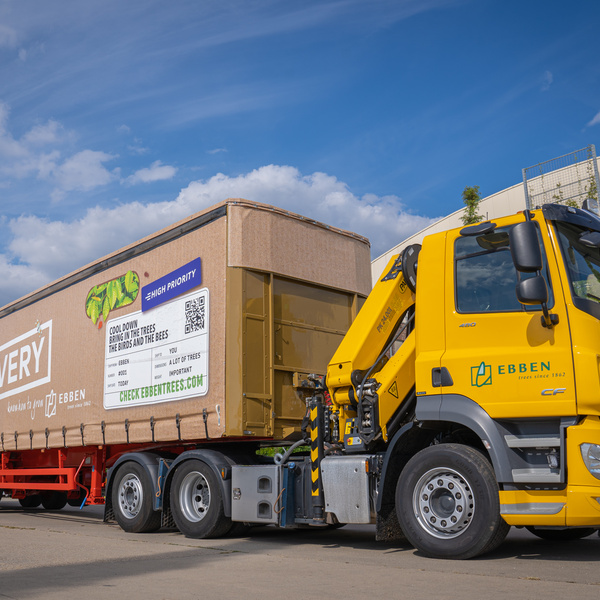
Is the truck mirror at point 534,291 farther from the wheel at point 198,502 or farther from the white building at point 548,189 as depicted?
the white building at point 548,189

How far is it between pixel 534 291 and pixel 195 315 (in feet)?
14.0

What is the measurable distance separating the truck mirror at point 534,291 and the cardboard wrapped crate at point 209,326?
343 centimetres

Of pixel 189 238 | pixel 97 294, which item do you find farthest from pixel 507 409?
pixel 97 294

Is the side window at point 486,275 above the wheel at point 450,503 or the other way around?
above

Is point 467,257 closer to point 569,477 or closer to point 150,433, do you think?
point 569,477

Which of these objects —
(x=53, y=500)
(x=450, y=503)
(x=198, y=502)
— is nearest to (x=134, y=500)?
(x=198, y=502)

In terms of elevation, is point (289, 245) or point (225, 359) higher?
point (289, 245)

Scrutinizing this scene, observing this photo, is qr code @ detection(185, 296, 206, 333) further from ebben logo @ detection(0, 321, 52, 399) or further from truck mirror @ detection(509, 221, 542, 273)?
ebben logo @ detection(0, 321, 52, 399)

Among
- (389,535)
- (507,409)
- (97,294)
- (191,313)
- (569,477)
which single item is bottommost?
(389,535)

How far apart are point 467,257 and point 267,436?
124 inches

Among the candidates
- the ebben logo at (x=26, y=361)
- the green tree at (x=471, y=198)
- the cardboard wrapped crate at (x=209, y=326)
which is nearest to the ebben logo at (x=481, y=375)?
the cardboard wrapped crate at (x=209, y=326)

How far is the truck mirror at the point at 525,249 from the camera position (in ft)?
18.0

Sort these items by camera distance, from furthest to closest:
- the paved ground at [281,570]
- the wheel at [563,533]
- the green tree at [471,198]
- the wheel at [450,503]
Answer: the green tree at [471,198] < the wheel at [563,533] < the wheel at [450,503] < the paved ground at [281,570]

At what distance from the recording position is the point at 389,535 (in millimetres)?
6598
